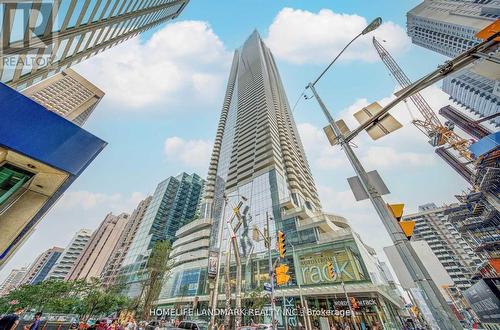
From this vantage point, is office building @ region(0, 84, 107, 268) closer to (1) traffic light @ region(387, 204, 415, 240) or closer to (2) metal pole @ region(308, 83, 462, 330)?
(2) metal pole @ region(308, 83, 462, 330)

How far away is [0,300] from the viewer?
49344 mm

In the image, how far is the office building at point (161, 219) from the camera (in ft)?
192

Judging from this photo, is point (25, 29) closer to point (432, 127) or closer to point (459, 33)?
point (432, 127)

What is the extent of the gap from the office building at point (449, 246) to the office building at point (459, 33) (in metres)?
41.7

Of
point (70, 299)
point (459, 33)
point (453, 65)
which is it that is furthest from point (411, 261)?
point (459, 33)

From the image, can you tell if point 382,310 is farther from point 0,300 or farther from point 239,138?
point 0,300

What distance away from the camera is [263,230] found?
136 feet

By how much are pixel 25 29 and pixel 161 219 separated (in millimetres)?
76272

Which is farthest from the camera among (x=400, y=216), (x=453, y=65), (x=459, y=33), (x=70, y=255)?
(x=70, y=255)

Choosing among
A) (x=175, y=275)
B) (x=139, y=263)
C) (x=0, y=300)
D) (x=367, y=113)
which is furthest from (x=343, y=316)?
(x=0, y=300)

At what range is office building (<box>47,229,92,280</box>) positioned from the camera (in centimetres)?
9825

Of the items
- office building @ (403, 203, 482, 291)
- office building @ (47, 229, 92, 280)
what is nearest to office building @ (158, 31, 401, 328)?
office building @ (403, 203, 482, 291)

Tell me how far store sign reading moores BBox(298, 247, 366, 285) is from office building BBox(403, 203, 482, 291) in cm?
8109

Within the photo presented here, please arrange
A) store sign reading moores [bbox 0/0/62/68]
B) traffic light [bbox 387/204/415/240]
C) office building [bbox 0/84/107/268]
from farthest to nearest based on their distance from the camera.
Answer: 1. store sign reading moores [bbox 0/0/62/68]
2. office building [bbox 0/84/107/268]
3. traffic light [bbox 387/204/415/240]
